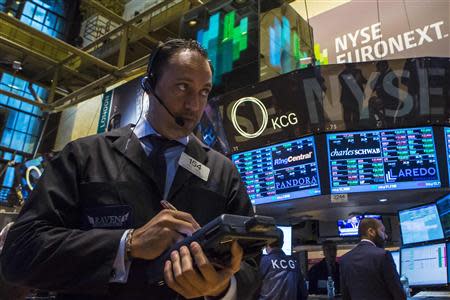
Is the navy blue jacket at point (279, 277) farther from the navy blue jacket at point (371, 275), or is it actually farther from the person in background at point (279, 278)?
the navy blue jacket at point (371, 275)

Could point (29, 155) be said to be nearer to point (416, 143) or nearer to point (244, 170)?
point (244, 170)

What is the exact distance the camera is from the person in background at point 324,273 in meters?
5.19

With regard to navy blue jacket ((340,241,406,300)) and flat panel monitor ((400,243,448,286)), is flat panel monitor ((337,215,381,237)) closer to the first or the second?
flat panel monitor ((400,243,448,286))

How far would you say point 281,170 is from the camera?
4.83 metres

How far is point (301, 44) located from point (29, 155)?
1175 centimetres

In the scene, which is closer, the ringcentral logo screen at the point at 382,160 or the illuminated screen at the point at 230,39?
Answer: the ringcentral logo screen at the point at 382,160

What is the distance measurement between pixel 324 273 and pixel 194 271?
492cm

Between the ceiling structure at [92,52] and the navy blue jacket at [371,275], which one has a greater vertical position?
the ceiling structure at [92,52]

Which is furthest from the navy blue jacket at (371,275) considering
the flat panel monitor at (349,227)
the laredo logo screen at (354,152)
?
the flat panel monitor at (349,227)

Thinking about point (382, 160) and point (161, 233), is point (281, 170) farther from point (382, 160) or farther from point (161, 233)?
point (161, 233)

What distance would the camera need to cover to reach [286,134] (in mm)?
4816

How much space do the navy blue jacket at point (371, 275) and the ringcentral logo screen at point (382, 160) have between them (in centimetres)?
100

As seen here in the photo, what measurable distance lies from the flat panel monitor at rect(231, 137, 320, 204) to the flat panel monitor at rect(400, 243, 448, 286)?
114 centimetres

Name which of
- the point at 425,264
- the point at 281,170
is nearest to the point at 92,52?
the point at 281,170
